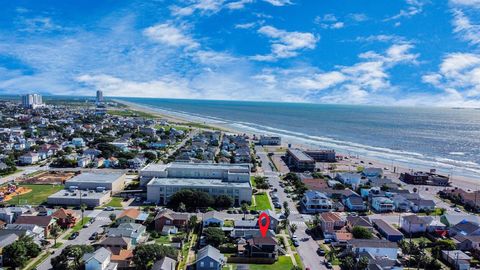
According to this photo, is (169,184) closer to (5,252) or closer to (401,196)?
(5,252)

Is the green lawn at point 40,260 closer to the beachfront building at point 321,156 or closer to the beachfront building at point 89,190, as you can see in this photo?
the beachfront building at point 89,190

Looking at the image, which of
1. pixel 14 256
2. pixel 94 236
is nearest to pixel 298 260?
pixel 94 236

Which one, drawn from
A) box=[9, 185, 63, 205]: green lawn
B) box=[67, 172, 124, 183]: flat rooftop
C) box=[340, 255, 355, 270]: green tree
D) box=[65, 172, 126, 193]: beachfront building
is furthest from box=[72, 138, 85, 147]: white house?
box=[340, 255, 355, 270]: green tree

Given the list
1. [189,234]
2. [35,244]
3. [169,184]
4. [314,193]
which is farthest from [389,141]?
[35,244]

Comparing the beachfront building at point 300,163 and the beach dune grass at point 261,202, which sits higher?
the beachfront building at point 300,163

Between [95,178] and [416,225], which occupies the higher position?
[95,178]

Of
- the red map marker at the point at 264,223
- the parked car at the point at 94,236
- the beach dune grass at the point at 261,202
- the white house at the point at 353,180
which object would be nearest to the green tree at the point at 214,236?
the red map marker at the point at 264,223

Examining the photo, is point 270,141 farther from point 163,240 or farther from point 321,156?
point 163,240
